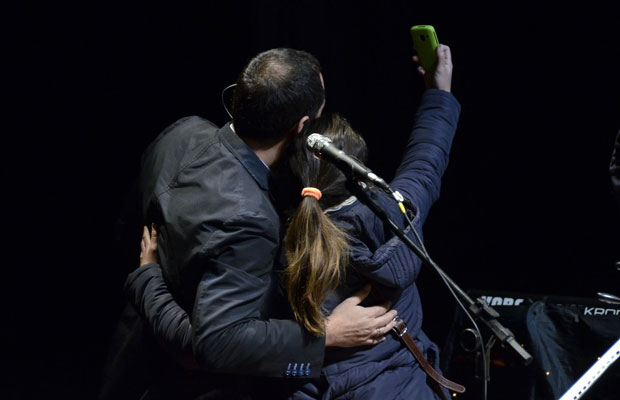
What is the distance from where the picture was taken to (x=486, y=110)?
2.63m

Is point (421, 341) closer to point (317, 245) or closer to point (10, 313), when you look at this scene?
point (317, 245)

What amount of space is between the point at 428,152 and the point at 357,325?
1.62ft

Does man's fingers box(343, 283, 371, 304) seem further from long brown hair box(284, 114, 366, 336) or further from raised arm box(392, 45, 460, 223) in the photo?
raised arm box(392, 45, 460, 223)

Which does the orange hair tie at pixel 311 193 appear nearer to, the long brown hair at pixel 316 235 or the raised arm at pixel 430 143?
the long brown hair at pixel 316 235

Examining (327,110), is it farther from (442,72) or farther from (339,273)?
(339,273)

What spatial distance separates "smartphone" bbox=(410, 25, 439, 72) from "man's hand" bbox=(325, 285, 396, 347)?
0.77 metres

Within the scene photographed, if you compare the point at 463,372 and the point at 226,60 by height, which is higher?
the point at 226,60

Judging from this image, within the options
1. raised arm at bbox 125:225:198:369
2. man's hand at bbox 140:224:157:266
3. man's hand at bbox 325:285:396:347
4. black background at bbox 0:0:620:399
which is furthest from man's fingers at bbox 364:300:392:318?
black background at bbox 0:0:620:399

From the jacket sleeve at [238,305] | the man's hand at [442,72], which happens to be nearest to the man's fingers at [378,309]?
the jacket sleeve at [238,305]

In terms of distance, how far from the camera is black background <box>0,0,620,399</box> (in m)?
2.50

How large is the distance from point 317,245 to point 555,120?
1.50m

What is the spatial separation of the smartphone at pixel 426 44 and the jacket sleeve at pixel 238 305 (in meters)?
0.78

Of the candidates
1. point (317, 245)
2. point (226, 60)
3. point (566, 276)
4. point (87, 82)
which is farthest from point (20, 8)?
point (566, 276)

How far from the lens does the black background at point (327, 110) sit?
250cm
